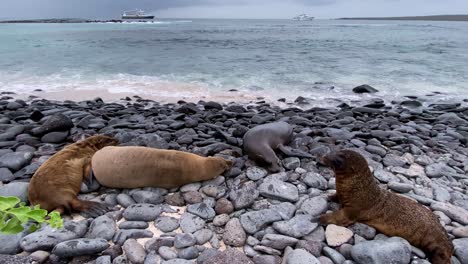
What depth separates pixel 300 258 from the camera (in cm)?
303

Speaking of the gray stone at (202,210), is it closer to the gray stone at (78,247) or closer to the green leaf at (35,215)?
the gray stone at (78,247)

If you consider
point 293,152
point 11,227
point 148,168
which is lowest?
point 293,152

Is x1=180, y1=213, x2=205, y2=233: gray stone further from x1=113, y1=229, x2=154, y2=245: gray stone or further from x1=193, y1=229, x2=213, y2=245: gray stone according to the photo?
x1=113, y1=229, x2=154, y2=245: gray stone

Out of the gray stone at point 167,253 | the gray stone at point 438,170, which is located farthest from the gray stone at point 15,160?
the gray stone at point 438,170

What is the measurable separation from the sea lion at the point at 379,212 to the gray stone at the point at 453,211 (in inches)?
15.4

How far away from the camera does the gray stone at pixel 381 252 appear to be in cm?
306

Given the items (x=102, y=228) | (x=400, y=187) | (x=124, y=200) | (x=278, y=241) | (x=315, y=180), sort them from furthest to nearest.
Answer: (x=315, y=180)
(x=400, y=187)
(x=124, y=200)
(x=102, y=228)
(x=278, y=241)

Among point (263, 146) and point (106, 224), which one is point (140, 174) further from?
point (263, 146)

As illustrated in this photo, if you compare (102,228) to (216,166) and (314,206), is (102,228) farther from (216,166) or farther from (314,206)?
(314,206)

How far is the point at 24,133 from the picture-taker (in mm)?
5766

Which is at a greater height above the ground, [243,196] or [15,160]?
[15,160]

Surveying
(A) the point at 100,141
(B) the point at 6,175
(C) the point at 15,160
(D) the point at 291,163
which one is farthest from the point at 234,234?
(C) the point at 15,160

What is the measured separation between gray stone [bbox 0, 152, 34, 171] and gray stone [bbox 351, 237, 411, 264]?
13.3 ft

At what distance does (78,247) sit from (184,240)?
2.90ft
